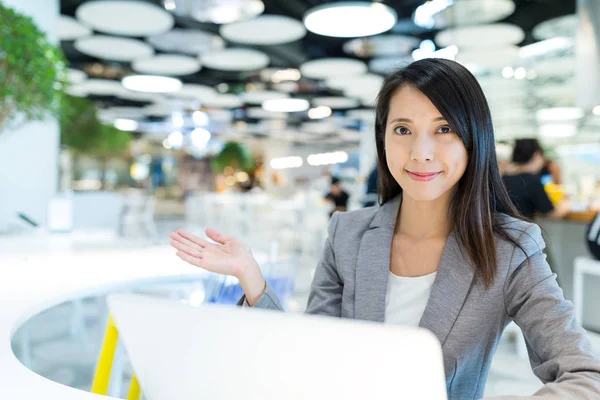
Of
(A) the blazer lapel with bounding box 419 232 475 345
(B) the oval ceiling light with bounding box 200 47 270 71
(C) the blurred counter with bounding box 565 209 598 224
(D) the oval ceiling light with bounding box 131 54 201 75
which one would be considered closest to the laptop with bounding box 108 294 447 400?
(A) the blazer lapel with bounding box 419 232 475 345

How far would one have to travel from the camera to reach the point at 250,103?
13.8 m

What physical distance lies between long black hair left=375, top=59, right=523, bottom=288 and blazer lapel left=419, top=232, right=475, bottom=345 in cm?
3

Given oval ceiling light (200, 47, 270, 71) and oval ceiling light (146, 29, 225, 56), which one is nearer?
oval ceiling light (146, 29, 225, 56)

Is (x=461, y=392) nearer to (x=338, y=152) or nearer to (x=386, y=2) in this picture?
(x=386, y=2)

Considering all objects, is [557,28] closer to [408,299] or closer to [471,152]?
[471,152]

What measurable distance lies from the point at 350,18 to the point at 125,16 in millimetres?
2753

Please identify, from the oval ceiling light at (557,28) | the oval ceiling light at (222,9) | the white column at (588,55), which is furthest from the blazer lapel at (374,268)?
the oval ceiling light at (557,28)

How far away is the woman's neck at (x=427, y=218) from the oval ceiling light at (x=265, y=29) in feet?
17.8

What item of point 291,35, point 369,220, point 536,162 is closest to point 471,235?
point 369,220

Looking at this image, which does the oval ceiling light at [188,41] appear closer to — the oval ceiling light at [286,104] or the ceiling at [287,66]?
the ceiling at [287,66]

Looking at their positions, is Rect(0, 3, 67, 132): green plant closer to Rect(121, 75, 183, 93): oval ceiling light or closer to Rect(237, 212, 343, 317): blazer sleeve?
Rect(237, 212, 343, 317): blazer sleeve

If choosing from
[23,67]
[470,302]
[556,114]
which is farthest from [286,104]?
[470,302]

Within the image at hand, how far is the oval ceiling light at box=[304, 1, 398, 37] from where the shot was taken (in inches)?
225

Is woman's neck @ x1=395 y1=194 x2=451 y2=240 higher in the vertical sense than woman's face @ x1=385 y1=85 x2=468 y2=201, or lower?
lower
